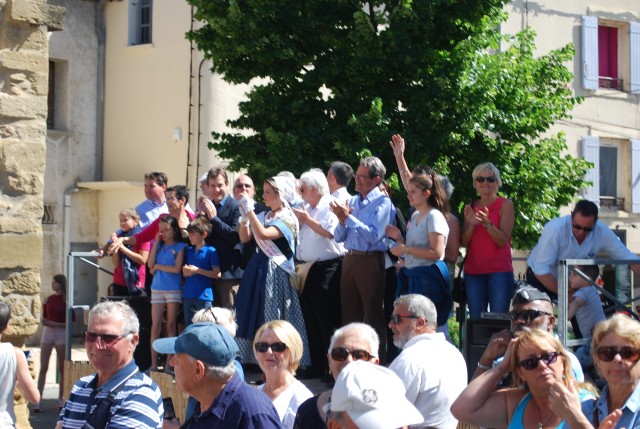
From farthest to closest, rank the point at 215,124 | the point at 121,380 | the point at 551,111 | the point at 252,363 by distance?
the point at 215,124, the point at 551,111, the point at 252,363, the point at 121,380

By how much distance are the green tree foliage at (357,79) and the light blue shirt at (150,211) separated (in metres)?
4.77

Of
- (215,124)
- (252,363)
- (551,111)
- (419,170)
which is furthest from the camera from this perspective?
(215,124)

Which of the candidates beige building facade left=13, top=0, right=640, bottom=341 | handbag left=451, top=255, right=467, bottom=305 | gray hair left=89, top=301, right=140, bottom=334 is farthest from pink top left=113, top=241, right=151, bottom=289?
beige building facade left=13, top=0, right=640, bottom=341

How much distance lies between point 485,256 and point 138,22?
17.4 m

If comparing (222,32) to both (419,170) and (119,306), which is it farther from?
(119,306)

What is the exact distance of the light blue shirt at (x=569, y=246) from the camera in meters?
8.86

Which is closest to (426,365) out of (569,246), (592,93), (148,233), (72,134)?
(569,246)

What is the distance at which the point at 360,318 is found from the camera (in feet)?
31.5

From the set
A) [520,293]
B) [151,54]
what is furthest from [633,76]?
[520,293]

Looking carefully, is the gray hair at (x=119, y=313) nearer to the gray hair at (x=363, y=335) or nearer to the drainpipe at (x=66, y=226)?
the gray hair at (x=363, y=335)

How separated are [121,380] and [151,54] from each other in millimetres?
19727

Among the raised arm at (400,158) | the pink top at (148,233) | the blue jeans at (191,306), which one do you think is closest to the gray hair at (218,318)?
the raised arm at (400,158)

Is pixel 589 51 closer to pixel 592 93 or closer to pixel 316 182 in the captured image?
pixel 592 93

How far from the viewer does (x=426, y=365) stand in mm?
6555
